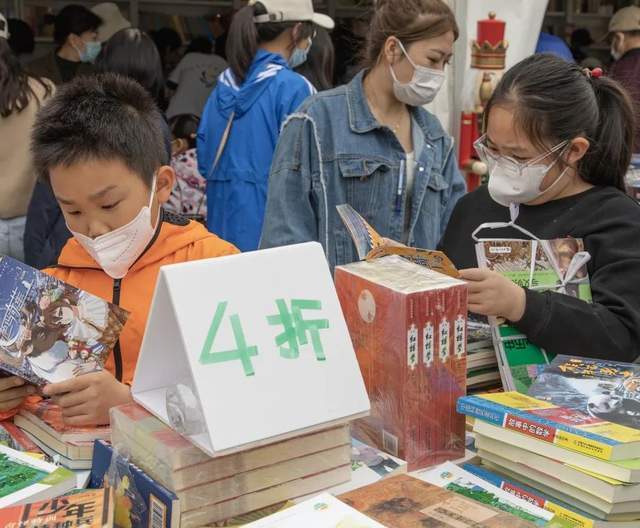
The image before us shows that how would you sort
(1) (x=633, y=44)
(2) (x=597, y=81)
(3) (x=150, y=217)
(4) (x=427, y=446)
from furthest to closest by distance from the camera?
(1) (x=633, y=44) < (2) (x=597, y=81) < (3) (x=150, y=217) < (4) (x=427, y=446)

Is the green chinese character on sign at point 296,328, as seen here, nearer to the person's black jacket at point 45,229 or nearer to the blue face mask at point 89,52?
the person's black jacket at point 45,229

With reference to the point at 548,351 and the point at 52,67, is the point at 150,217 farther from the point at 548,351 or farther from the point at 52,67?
the point at 52,67

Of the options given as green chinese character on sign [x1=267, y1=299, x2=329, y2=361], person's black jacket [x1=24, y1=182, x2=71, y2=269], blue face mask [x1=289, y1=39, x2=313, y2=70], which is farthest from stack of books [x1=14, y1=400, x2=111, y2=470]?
blue face mask [x1=289, y1=39, x2=313, y2=70]

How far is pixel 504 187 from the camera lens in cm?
179

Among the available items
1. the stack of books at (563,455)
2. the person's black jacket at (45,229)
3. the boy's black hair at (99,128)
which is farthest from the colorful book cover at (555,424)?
the person's black jacket at (45,229)

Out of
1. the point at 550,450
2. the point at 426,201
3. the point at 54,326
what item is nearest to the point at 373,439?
the point at 550,450

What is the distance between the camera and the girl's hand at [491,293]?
1.49 m

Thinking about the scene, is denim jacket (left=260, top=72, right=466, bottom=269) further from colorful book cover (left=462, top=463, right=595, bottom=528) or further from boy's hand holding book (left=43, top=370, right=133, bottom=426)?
colorful book cover (left=462, top=463, right=595, bottom=528)

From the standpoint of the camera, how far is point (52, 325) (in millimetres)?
1393

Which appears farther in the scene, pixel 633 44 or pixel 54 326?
pixel 633 44

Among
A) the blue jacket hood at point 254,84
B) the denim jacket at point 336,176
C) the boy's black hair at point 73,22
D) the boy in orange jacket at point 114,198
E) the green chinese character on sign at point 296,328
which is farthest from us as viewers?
the boy's black hair at point 73,22

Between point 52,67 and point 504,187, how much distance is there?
4.19m

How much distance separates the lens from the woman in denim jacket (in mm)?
2404

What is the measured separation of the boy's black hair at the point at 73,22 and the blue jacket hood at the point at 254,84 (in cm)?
190
